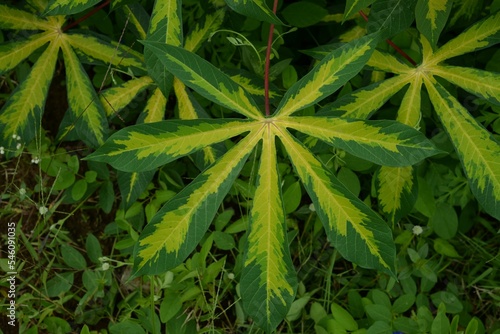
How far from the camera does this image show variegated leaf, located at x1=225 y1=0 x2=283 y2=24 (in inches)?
44.2

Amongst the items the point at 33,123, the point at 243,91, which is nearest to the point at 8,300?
the point at 33,123

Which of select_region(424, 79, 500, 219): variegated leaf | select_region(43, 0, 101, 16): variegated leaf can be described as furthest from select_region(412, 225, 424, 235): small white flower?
select_region(43, 0, 101, 16): variegated leaf

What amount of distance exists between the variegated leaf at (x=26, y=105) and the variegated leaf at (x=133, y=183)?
26cm

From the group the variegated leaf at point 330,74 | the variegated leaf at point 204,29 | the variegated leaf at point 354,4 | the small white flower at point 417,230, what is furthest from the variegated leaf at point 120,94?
the small white flower at point 417,230

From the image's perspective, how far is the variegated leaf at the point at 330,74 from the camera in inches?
43.9

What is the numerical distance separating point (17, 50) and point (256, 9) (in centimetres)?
67

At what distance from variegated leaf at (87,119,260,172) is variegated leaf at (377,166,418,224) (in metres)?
0.47

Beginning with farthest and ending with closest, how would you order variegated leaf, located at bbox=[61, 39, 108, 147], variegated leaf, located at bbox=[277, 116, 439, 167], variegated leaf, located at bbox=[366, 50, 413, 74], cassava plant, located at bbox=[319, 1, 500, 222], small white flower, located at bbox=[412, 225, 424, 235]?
small white flower, located at bbox=[412, 225, 424, 235], variegated leaf, located at bbox=[61, 39, 108, 147], variegated leaf, located at bbox=[366, 50, 413, 74], cassava plant, located at bbox=[319, 1, 500, 222], variegated leaf, located at bbox=[277, 116, 439, 167]

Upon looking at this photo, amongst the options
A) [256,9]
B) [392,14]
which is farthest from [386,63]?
[256,9]

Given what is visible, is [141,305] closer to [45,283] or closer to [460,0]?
[45,283]

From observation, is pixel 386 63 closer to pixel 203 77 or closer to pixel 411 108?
pixel 411 108

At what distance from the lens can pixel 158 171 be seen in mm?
1708

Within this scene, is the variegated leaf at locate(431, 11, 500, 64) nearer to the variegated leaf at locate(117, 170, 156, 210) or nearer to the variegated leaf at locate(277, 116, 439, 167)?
the variegated leaf at locate(277, 116, 439, 167)

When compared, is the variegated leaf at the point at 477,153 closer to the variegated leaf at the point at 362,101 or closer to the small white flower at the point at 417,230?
the variegated leaf at the point at 362,101
